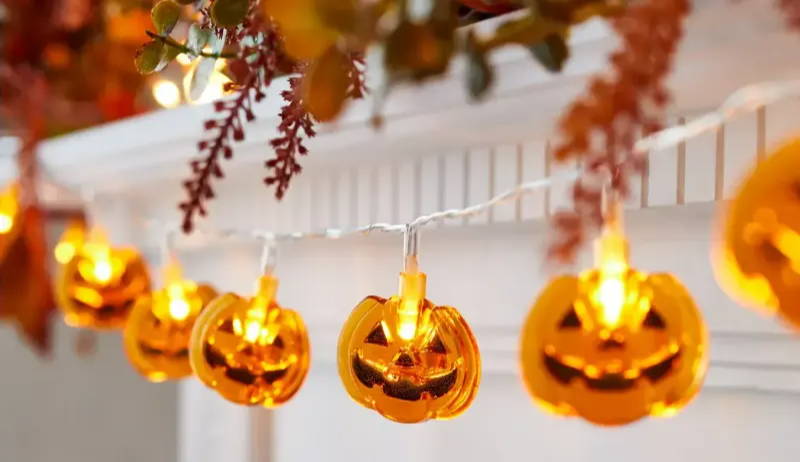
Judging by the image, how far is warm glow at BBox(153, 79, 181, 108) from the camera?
4.02 feet

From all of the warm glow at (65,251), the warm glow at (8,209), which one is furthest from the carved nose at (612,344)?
the warm glow at (8,209)

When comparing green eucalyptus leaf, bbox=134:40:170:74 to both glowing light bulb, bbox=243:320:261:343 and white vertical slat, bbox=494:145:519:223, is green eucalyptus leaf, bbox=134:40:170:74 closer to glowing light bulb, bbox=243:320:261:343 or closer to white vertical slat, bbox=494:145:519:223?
glowing light bulb, bbox=243:320:261:343

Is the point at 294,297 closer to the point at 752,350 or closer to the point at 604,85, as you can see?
the point at 752,350

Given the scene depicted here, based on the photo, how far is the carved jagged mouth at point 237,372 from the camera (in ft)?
1.91

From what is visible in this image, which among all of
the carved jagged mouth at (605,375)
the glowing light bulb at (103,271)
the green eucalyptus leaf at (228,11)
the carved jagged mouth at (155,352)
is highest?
the glowing light bulb at (103,271)

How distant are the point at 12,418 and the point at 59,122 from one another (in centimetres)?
51

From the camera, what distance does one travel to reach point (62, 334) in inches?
67.9

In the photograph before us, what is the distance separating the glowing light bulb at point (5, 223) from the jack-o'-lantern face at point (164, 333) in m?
0.57

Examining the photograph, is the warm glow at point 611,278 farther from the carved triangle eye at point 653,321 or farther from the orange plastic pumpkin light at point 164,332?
the orange plastic pumpkin light at point 164,332

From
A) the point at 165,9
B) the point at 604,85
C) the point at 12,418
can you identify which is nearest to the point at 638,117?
the point at 604,85

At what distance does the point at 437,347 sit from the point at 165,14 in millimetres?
213

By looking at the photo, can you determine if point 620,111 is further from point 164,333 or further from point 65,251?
point 65,251

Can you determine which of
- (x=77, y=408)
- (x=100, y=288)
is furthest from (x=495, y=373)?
(x=77, y=408)

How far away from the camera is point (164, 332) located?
0.74 m
